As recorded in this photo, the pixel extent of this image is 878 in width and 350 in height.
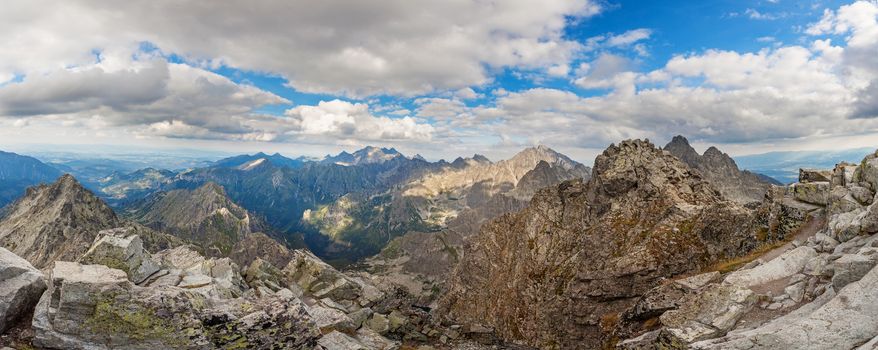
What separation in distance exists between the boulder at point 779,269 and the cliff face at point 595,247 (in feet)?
94.0

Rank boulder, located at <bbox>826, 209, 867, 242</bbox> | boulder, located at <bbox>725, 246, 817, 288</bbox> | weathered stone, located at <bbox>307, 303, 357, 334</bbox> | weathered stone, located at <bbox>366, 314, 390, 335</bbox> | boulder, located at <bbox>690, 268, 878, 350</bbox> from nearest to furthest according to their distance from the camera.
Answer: boulder, located at <bbox>690, 268, 878, 350</bbox>
boulder, located at <bbox>826, 209, 867, 242</bbox>
boulder, located at <bbox>725, 246, 817, 288</bbox>
weathered stone, located at <bbox>307, 303, 357, 334</bbox>
weathered stone, located at <bbox>366, 314, 390, 335</bbox>

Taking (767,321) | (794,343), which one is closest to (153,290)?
(794,343)

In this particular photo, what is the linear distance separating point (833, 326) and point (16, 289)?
158ft

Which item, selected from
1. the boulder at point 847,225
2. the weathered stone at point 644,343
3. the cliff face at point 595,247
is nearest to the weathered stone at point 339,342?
the weathered stone at point 644,343

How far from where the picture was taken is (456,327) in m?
86.2

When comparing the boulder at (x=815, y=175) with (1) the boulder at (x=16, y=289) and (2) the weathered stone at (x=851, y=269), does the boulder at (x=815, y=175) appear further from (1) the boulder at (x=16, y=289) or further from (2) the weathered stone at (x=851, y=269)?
(1) the boulder at (x=16, y=289)

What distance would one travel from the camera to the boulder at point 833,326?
19297 mm

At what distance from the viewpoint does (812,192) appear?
165ft

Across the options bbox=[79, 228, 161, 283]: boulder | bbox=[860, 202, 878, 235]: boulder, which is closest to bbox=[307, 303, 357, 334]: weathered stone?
bbox=[79, 228, 161, 283]: boulder

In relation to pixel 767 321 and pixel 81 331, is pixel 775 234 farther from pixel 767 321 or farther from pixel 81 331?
pixel 81 331

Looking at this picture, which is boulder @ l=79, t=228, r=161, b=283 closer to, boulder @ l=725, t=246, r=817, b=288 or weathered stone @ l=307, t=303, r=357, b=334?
weathered stone @ l=307, t=303, r=357, b=334

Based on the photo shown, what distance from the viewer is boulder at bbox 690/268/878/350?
19297 mm

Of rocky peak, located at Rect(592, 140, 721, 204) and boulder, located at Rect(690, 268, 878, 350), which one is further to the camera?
rocky peak, located at Rect(592, 140, 721, 204)

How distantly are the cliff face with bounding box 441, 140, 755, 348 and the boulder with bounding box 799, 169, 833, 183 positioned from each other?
11.3 meters
